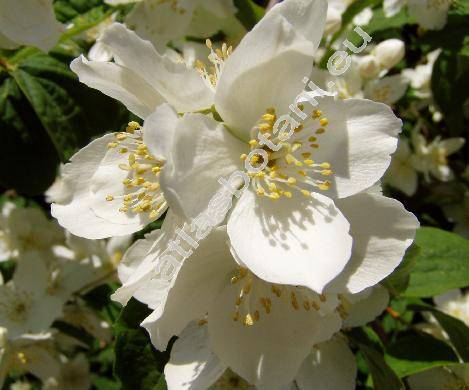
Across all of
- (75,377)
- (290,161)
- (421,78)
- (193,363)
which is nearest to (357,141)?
(290,161)

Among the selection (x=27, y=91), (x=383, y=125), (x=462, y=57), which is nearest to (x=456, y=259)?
(x=383, y=125)

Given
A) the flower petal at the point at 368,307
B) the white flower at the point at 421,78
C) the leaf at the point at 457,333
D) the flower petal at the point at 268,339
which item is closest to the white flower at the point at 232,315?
the flower petal at the point at 268,339

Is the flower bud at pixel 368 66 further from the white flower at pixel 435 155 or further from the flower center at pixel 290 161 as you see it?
the flower center at pixel 290 161

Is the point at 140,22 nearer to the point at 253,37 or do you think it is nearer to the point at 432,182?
the point at 253,37

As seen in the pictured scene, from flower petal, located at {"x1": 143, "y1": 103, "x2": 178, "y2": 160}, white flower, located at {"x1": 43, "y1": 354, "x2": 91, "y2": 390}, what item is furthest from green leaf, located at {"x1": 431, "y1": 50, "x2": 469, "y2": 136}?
white flower, located at {"x1": 43, "y1": 354, "x2": 91, "y2": 390}

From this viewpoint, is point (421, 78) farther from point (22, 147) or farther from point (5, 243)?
point (5, 243)

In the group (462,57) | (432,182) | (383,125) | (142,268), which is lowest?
(432,182)

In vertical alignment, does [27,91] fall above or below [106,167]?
below
